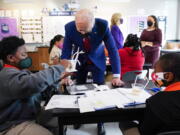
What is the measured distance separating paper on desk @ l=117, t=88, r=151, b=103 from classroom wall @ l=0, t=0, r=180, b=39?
454 centimetres

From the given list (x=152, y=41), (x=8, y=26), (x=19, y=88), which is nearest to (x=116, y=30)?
(x=152, y=41)

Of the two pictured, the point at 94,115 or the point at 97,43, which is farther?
the point at 97,43

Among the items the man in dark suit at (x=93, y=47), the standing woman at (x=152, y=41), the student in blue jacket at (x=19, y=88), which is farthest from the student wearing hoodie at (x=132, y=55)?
the student in blue jacket at (x=19, y=88)

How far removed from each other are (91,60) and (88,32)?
28 centimetres

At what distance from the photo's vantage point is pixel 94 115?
116 centimetres

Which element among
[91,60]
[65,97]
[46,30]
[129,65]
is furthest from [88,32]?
[46,30]

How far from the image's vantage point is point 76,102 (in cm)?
124

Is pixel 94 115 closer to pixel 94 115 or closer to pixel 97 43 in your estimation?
pixel 94 115

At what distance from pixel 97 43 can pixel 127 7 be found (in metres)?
4.23

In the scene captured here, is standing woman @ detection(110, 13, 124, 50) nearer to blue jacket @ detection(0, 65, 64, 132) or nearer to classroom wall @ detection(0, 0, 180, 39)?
classroom wall @ detection(0, 0, 180, 39)

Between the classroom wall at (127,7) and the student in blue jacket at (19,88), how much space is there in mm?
4554

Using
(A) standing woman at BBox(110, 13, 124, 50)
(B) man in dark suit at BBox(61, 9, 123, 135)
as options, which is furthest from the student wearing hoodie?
(A) standing woman at BBox(110, 13, 124, 50)

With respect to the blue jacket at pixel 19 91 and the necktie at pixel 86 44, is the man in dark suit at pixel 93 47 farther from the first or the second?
the blue jacket at pixel 19 91

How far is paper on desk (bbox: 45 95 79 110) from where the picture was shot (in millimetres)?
1175
